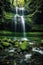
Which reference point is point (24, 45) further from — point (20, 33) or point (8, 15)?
point (8, 15)

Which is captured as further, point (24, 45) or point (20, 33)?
point (20, 33)

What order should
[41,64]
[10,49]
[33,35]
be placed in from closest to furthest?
[41,64]
[10,49]
[33,35]

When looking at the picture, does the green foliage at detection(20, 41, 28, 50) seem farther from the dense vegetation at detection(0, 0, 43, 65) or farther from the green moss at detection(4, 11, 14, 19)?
the green moss at detection(4, 11, 14, 19)

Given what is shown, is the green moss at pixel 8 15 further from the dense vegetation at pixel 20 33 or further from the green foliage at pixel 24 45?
the green foliage at pixel 24 45

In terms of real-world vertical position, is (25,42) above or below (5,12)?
below

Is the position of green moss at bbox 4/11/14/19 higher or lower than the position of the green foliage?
higher

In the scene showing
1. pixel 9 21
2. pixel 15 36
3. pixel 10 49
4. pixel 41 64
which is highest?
pixel 9 21

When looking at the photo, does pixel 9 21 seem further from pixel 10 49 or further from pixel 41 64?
pixel 41 64

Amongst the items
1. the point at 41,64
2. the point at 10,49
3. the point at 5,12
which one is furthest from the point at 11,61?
the point at 5,12

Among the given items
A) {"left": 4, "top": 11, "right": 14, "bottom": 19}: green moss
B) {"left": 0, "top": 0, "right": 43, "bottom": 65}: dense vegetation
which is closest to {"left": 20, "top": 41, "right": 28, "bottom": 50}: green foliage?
{"left": 0, "top": 0, "right": 43, "bottom": 65}: dense vegetation

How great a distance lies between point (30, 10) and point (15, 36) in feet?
3.27

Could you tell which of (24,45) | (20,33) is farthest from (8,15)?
(24,45)

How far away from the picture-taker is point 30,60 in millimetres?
5492

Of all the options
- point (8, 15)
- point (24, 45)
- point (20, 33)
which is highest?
point (8, 15)
